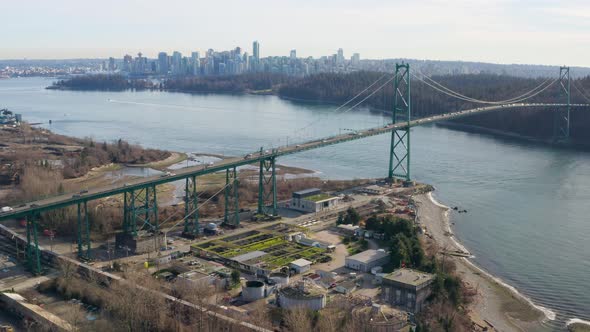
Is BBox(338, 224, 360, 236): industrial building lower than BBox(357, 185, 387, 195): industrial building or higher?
lower

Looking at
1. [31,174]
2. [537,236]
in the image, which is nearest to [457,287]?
[537,236]

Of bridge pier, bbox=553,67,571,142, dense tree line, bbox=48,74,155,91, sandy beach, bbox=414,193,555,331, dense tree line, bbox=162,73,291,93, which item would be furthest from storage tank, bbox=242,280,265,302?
dense tree line, bbox=48,74,155,91

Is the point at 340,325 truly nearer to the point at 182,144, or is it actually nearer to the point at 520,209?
the point at 520,209

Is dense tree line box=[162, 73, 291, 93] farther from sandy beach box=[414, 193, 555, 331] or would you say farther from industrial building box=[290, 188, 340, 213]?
sandy beach box=[414, 193, 555, 331]

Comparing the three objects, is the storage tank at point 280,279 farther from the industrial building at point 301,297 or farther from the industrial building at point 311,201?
the industrial building at point 311,201

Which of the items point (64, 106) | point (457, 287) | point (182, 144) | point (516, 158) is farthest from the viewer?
point (64, 106)

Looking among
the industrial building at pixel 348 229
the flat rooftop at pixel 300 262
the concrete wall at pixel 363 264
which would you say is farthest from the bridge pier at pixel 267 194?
the concrete wall at pixel 363 264
